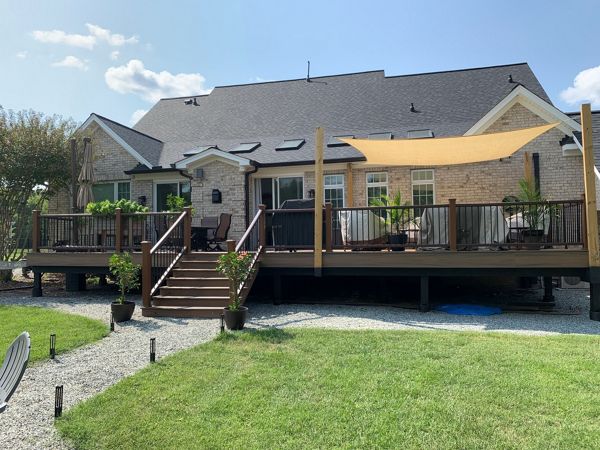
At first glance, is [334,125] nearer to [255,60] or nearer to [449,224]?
[255,60]

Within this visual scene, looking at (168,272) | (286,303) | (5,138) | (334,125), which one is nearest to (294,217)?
(286,303)

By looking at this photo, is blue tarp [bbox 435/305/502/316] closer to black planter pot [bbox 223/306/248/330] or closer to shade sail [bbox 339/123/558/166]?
shade sail [bbox 339/123/558/166]

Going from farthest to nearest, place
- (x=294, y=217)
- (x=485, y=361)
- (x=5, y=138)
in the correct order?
1. (x=5, y=138)
2. (x=294, y=217)
3. (x=485, y=361)

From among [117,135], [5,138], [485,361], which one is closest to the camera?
[485,361]

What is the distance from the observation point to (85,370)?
479 centimetres

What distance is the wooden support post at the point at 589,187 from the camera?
732cm

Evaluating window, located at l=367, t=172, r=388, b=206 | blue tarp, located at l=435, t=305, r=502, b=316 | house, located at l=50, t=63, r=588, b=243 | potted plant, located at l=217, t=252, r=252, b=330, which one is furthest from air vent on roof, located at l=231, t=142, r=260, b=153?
blue tarp, located at l=435, t=305, r=502, b=316

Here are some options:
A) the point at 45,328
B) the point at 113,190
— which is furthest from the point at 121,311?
the point at 113,190

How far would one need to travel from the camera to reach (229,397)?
382 cm

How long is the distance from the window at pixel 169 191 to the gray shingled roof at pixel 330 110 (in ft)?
2.68

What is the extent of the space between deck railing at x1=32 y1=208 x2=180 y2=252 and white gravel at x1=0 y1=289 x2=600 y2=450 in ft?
4.09

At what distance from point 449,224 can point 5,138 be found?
1200 centimetres

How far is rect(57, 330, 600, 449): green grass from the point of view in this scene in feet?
10.1

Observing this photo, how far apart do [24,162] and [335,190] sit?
886 centimetres
